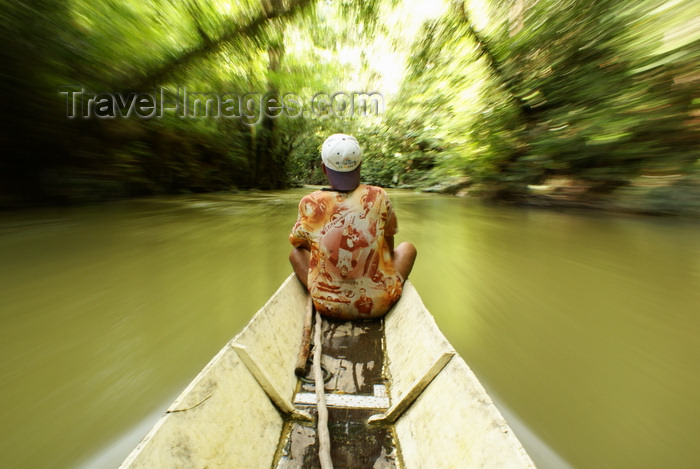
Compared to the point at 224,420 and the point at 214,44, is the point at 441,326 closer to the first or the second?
the point at 224,420

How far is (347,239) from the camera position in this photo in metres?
1.49

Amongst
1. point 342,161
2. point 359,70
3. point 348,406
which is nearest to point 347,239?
point 342,161

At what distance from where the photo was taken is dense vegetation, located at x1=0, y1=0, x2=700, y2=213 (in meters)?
4.19

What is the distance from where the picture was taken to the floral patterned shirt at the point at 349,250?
1489 millimetres

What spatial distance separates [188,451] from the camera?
0.74 metres

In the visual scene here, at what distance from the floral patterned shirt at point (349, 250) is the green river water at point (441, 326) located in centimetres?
59

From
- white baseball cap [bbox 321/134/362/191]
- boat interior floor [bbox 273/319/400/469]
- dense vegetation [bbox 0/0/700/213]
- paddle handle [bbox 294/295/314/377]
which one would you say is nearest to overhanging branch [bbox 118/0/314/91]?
dense vegetation [bbox 0/0/700/213]

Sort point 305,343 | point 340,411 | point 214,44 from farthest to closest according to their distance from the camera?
1. point 214,44
2. point 305,343
3. point 340,411

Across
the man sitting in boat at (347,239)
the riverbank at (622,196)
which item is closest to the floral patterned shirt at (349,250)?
the man sitting in boat at (347,239)

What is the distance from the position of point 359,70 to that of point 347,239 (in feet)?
36.4

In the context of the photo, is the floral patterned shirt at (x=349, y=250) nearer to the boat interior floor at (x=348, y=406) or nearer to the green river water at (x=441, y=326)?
the boat interior floor at (x=348, y=406)

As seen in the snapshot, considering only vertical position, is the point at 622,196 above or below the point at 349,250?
above

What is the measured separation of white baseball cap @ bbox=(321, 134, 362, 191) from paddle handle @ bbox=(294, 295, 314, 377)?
2.10 ft

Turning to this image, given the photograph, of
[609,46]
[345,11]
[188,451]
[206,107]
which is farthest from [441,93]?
[188,451]
